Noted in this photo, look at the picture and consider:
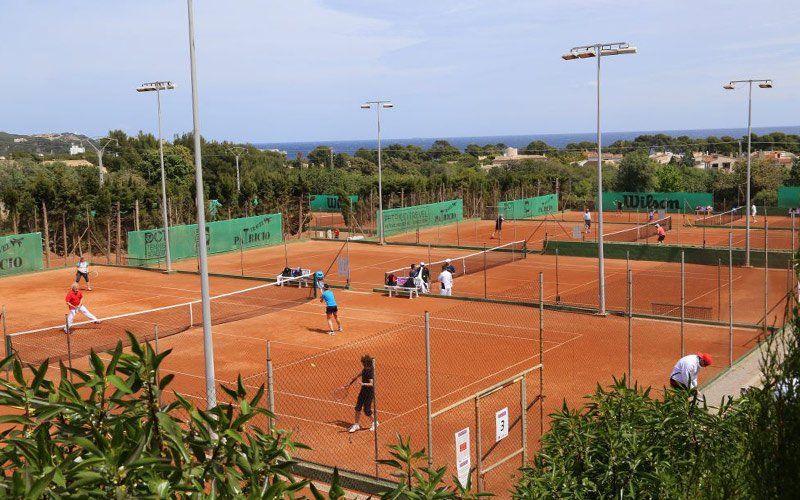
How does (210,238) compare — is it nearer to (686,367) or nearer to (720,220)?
(720,220)

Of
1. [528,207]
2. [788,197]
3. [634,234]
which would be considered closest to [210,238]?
[634,234]

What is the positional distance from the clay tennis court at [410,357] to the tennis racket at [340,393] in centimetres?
12

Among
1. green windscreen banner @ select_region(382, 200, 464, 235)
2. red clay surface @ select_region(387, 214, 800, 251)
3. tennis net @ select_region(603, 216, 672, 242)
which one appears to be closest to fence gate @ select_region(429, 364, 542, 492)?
red clay surface @ select_region(387, 214, 800, 251)

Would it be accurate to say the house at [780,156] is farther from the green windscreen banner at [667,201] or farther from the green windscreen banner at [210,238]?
the green windscreen banner at [210,238]

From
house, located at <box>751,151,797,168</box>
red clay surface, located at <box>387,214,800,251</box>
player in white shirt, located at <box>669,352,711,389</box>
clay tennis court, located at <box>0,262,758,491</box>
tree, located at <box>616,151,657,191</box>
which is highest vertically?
house, located at <box>751,151,797,168</box>

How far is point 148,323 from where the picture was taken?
25.6 metres

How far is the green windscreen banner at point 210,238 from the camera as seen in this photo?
40.9m

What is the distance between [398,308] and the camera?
27.8 m

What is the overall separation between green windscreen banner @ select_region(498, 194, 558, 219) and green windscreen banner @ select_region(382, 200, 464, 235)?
Result: 379 cm

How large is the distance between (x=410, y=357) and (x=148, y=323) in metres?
9.28

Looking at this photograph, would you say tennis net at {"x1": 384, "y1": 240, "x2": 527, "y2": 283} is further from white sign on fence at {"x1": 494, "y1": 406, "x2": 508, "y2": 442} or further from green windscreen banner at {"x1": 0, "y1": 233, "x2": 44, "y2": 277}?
white sign on fence at {"x1": 494, "y1": 406, "x2": 508, "y2": 442}

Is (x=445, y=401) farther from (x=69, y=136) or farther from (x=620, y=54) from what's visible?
(x=69, y=136)

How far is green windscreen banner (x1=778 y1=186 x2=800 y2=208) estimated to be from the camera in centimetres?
6169

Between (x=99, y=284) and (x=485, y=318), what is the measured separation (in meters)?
17.6
